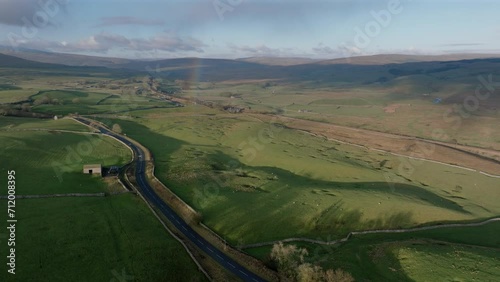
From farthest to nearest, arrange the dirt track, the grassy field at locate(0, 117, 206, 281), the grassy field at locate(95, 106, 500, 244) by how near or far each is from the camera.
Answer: the dirt track → the grassy field at locate(95, 106, 500, 244) → the grassy field at locate(0, 117, 206, 281)

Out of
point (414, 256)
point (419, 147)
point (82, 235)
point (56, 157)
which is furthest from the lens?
point (419, 147)

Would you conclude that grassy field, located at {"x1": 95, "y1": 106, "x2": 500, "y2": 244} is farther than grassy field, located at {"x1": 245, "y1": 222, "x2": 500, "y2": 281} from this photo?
Yes

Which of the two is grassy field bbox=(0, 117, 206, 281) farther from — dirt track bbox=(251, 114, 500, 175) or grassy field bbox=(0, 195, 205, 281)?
dirt track bbox=(251, 114, 500, 175)

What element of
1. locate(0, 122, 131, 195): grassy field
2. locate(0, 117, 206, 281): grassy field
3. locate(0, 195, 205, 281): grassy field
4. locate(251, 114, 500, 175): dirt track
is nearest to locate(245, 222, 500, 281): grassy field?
locate(0, 195, 205, 281): grassy field

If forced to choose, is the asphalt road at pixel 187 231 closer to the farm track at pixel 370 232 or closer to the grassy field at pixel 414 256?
the grassy field at pixel 414 256

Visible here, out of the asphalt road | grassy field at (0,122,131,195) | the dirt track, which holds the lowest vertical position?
the asphalt road

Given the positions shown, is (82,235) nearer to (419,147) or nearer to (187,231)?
(187,231)

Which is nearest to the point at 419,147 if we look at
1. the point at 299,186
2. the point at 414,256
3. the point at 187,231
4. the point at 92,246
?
the point at 299,186
